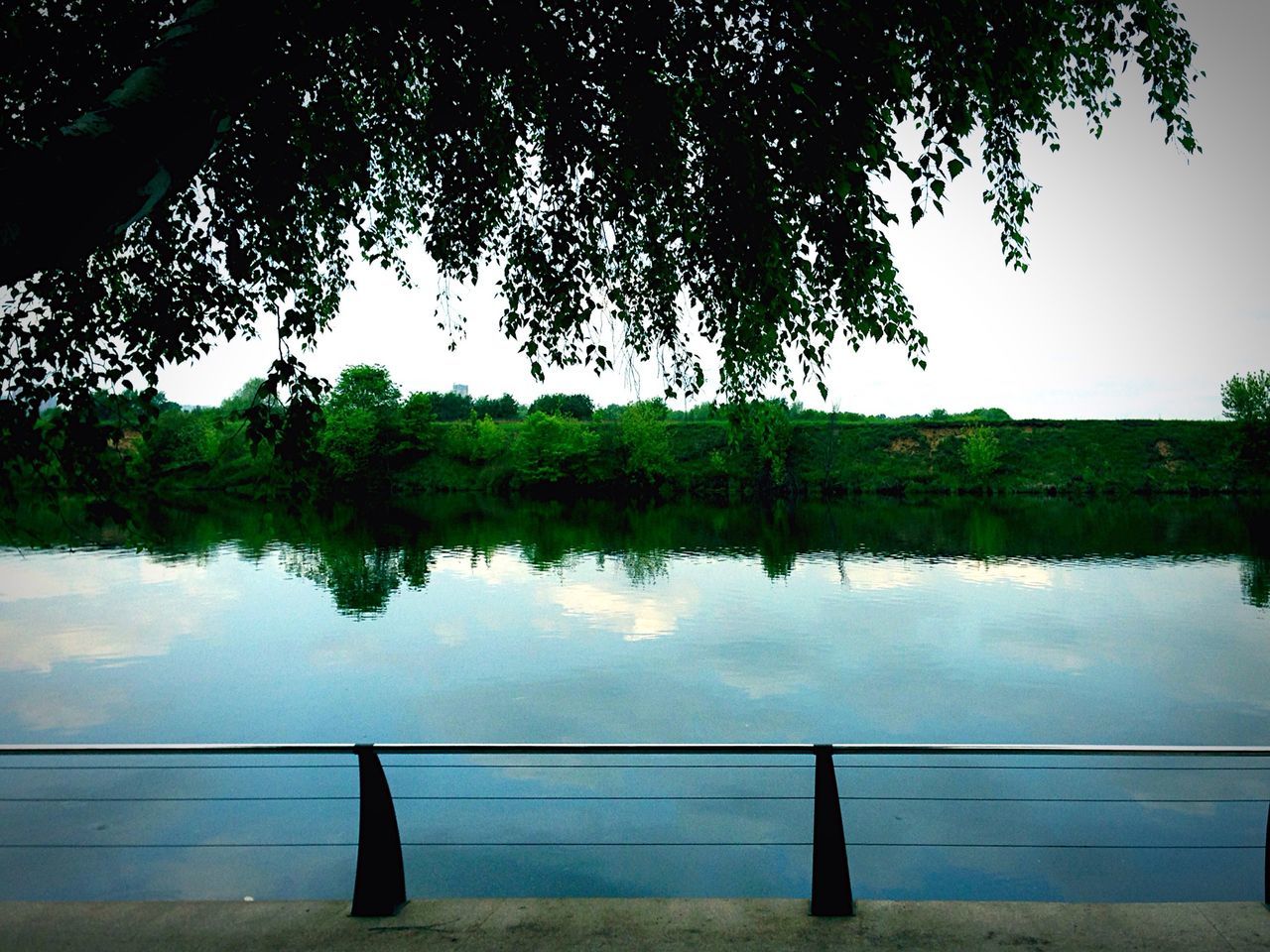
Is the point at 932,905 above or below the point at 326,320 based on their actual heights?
below

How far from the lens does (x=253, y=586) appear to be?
34625mm

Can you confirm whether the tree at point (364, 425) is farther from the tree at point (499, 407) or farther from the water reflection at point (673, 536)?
the tree at point (499, 407)

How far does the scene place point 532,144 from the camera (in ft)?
25.3

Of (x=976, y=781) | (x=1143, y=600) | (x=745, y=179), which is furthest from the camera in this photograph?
(x=1143, y=600)

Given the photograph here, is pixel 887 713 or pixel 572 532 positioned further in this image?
pixel 572 532

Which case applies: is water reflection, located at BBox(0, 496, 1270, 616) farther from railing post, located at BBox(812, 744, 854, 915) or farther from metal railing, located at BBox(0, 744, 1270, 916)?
railing post, located at BBox(812, 744, 854, 915)

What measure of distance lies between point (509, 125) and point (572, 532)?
153ft

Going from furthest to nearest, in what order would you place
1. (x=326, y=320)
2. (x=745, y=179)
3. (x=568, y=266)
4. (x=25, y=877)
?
(x=25, y=877) → (x=326, y=320) → (x=568, y=266) → (x=745, y=179)

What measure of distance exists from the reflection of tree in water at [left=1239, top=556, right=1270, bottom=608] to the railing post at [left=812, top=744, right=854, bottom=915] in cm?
3080

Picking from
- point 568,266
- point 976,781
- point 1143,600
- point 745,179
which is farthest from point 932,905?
point 1143,600

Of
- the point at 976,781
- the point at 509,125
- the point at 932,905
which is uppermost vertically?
the point at 509,125

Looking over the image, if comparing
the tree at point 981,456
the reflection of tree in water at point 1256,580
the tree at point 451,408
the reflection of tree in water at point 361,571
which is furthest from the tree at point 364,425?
the reflection of tree in water at point 1256,580

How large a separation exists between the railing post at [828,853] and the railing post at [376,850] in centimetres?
218

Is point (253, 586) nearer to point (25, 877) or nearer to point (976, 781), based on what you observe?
point (25, 877)
